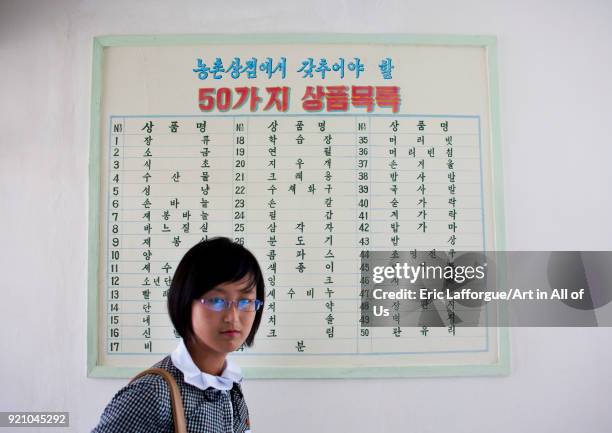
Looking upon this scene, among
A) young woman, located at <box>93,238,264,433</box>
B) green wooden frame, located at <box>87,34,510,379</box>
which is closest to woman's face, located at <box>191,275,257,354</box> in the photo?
young woman, located at <box>93,238,264,433</box>

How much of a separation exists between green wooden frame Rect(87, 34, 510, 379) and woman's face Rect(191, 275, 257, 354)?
49cm

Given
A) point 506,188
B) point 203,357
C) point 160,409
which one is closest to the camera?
point 160,409

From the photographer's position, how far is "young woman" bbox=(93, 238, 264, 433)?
0.85m

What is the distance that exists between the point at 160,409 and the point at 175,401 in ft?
0.09

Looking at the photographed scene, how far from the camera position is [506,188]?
141cm

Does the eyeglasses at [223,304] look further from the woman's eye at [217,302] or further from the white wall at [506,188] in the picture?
the white wall at [506,188]

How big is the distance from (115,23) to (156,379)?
1.14 meters

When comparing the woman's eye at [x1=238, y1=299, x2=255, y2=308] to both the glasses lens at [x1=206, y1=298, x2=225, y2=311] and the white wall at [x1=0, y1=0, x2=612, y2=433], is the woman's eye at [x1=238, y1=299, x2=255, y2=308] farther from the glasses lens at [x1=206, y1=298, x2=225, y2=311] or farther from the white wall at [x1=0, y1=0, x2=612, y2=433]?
the white wall at [x1=0, y1=0, x2=612, y2=433]

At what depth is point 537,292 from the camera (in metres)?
1.38

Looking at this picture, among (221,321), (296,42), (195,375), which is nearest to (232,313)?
(221,321)

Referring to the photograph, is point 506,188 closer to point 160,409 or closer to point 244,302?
point 244,302

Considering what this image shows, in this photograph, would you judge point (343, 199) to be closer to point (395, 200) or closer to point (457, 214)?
point (395, 200)

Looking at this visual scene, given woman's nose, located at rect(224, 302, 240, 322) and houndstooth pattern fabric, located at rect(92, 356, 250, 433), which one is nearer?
houndstooth pattern fabric, located at rect(92, 356, 250, 433)

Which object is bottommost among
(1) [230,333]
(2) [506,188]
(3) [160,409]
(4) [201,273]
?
(3) [160,409]
